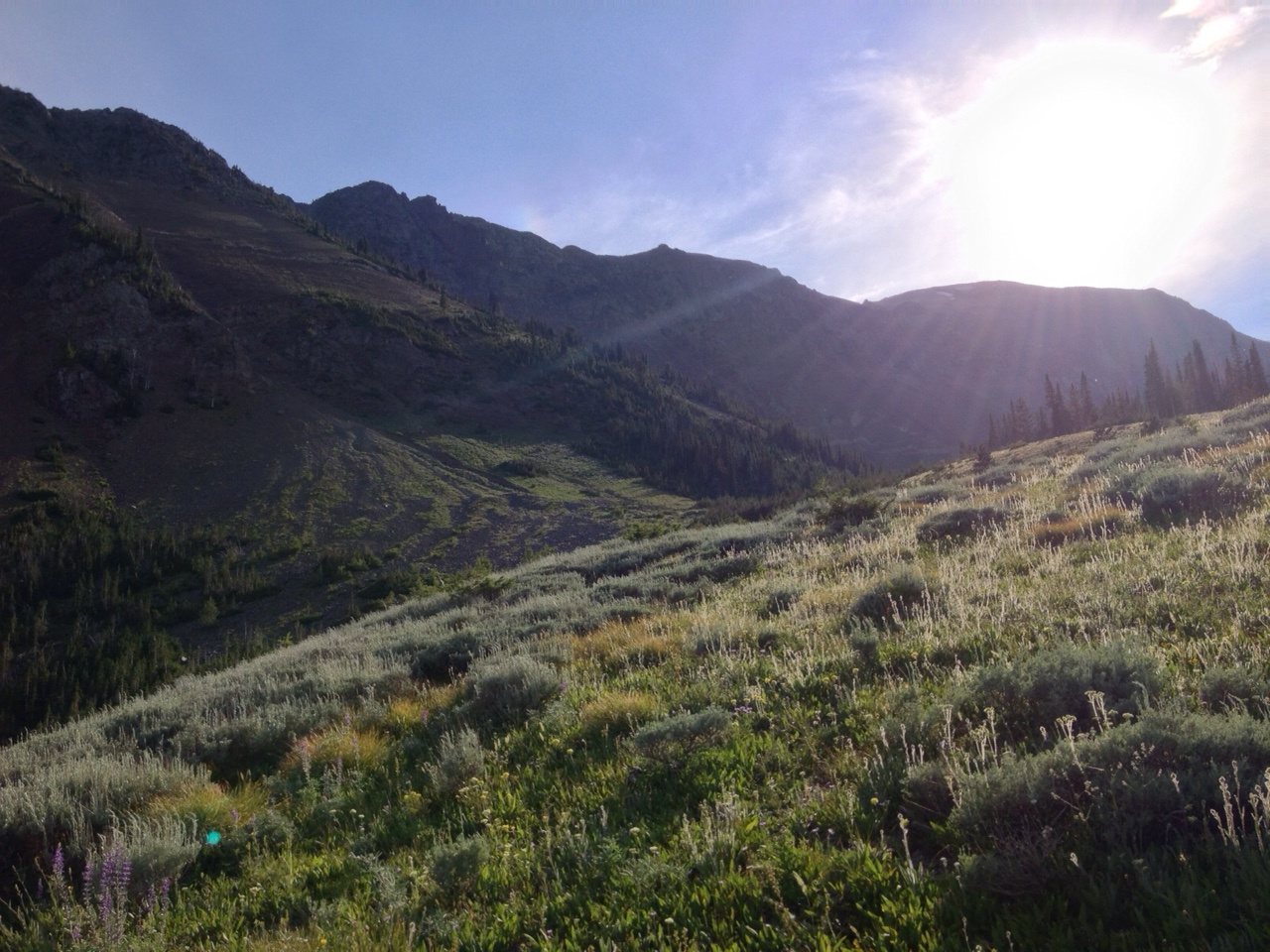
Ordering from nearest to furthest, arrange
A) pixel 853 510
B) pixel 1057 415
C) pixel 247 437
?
pixel 853 510
pixel 247 437
pixel 1057 415

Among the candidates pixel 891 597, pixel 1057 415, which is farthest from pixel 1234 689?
pixel 1057 415

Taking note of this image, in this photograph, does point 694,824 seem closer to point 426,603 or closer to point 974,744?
point 974,744

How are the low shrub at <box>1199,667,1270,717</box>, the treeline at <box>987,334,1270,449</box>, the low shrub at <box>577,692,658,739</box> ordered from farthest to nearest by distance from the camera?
the treeline at <box>987,334,1270,449</box> → the low shrub at <box>577,692,658,739</box> → the low shrub at <box>1199,667,1270,717</box>

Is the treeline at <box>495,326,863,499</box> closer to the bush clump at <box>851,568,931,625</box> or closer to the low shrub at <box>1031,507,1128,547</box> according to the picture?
the low shrub at <box>1031,507,1128,547</box>

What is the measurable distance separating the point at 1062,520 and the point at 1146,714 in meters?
8.22

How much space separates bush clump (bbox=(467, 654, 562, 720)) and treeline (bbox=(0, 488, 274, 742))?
3280 cm

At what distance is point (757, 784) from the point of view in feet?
12.9

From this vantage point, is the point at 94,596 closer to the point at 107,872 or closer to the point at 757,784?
the point at 107,872

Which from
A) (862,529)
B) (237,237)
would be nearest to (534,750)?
(862,529)

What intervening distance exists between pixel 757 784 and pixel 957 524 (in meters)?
9.86

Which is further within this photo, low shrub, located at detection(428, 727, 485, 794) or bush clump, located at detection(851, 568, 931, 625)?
bush clump, located at detection(851, 568, 931, 625)

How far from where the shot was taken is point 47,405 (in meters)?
65.2

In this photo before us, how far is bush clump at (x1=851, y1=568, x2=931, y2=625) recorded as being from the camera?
695 cm

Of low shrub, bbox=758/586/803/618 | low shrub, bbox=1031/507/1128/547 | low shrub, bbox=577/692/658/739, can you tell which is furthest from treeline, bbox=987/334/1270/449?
low shrub, bbox=577/692/658/739
